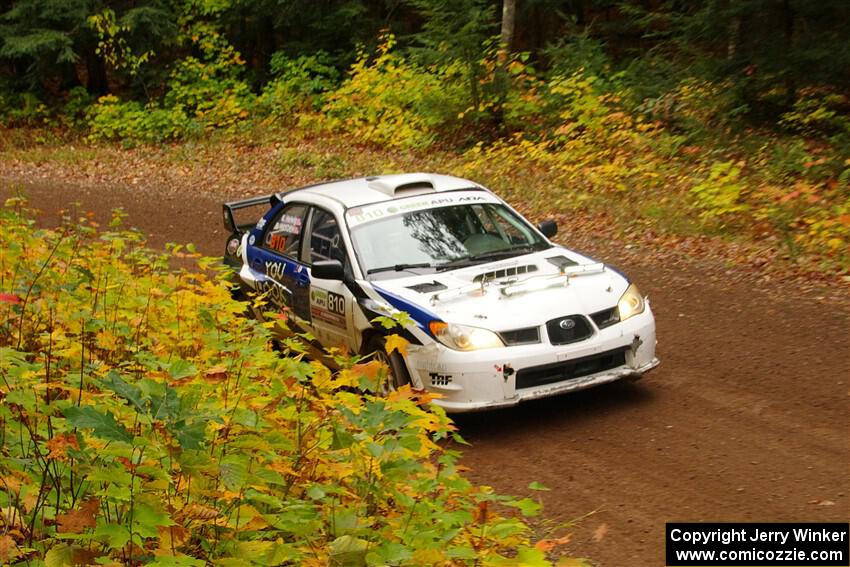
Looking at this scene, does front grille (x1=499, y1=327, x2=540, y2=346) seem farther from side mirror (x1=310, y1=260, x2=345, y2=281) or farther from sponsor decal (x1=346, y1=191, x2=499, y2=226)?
sponsor decal (x1=346, y1=191, x2=499, y2=226)

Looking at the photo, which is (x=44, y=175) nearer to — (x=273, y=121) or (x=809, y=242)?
(x=273, y=121)

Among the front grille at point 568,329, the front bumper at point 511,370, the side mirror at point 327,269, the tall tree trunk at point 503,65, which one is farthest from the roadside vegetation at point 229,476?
the tall tree trunk at point 503,65

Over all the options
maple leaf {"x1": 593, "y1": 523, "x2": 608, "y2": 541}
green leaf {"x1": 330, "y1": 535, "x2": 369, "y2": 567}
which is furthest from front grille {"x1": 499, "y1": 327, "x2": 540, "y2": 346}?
green leaf {"x1": 330, "y1": 535, "x2": 369, "y2": 567}

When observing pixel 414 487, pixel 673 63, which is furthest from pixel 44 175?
pixel 414 487

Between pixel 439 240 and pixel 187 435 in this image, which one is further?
pixel 439 240

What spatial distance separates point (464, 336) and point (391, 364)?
29.5 inches

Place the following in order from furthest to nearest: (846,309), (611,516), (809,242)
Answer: (809,242) < (846,309) < (611,516)

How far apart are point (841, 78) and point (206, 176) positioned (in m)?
13.5

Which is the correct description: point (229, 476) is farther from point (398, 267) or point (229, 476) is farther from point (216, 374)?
point (398, 267)

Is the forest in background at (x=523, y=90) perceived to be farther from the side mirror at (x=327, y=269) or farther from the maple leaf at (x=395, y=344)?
the maple leaf at (x=395, y=344)

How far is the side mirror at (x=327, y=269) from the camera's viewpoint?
25.8ft

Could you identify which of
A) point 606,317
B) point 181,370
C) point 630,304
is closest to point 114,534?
point 181,370

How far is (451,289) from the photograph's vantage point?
291 inches

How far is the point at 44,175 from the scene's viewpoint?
2316 centimetres
